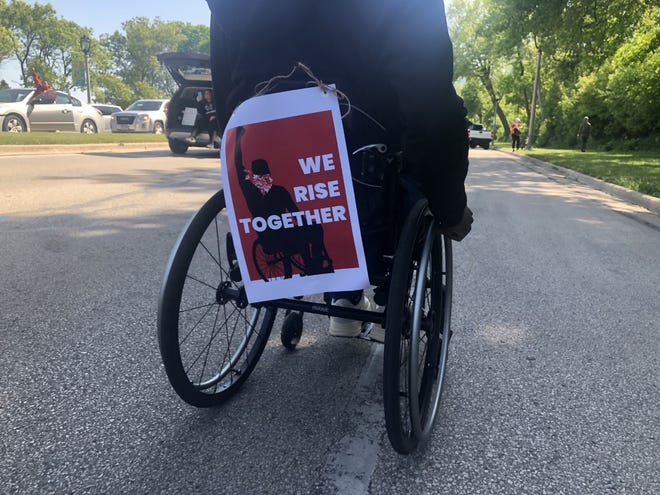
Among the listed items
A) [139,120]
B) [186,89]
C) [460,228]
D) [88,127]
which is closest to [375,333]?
[460,228]

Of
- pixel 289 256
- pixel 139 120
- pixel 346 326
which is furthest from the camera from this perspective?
pixel 139 120

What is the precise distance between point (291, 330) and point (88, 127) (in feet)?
64.0

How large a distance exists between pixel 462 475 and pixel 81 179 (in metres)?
8.31

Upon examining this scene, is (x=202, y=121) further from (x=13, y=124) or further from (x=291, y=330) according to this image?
(x=291, y=330)

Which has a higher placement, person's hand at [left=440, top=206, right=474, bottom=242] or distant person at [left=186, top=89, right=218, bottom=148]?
distant person at [left=186, top=89, right=218, bottom=148]

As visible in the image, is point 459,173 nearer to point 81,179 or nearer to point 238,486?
point 238,486

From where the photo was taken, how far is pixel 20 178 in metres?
8.20

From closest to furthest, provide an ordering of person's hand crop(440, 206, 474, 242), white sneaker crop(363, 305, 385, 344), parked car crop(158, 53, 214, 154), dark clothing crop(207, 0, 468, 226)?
dark clothing crop(207, 0, 468, 226), person's hand crop(440, 206, 474, 242), white sneaker crop(363, 305, 385, 344), parked car crop(158, 53, 214, 154)

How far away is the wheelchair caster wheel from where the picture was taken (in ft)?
8.84

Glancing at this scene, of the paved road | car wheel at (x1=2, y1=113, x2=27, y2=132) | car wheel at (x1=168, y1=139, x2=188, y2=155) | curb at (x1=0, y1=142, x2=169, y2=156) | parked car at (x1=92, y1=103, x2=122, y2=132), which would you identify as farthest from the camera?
parked car at (x1=92, y1=103, x2=122, y2=132)

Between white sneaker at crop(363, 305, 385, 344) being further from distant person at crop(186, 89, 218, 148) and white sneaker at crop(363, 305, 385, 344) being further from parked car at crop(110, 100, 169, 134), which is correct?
parked car at crop(110, 100, 169, 134)

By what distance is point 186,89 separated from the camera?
39.2 ft

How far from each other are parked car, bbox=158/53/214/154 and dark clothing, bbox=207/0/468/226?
1000cm

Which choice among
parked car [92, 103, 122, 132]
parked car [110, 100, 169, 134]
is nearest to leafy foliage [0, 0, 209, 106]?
parked car [92, 103, 122, 132]
